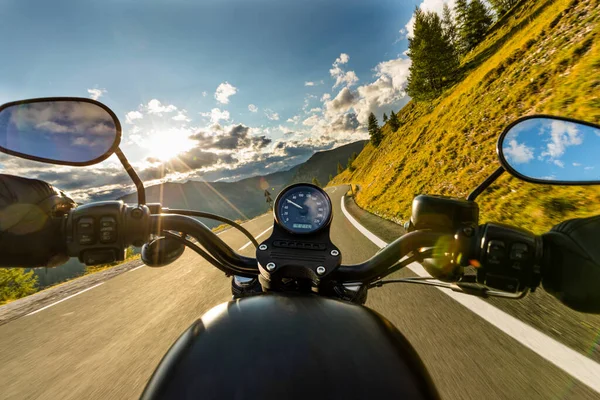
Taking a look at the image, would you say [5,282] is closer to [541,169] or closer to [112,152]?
[112,152]

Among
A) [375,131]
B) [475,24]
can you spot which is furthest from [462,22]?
[375,131]

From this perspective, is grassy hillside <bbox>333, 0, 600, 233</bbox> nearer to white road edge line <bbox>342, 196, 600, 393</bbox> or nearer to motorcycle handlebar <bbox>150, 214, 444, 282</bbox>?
white road edge line <bbox>342, 196, 600, 393</bbox>

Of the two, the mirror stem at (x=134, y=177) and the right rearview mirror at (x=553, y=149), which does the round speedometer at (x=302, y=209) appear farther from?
the right rearview mirror at (x=553, y=149)


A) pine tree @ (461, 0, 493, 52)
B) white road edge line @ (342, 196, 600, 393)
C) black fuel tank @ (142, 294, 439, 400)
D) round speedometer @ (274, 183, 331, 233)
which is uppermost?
pine tree @ (461, 0, 493, 52)

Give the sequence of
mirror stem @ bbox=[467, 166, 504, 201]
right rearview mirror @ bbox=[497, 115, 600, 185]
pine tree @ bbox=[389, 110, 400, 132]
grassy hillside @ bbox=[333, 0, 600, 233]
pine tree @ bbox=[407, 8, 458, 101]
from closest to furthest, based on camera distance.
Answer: mirror stem @ bbox=[467, 166, 504, 201] < right rearview mirror @ bbox=[497, 115, 600, 185] < grassy hillside @ bbox=[333, 0, 600, 233] < pine tree @ bbox=[407, 8, 458, 101] < pine tree @ bbox=[389, 110, 400, 132]

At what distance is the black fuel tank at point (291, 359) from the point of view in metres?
0.59

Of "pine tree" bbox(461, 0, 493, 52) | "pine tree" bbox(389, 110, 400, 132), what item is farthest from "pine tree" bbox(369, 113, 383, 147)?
"pine tree" bbox(461, 0, 493, 52)

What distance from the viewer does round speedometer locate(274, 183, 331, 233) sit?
4.43 feet

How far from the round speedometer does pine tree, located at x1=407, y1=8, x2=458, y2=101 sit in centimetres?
3992

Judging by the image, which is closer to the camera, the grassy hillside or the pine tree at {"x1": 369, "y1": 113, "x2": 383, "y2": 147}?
the grassy hillside

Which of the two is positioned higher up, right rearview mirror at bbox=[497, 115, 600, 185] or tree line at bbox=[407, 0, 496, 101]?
tree line at bbox=[407, 0, 496, 101]

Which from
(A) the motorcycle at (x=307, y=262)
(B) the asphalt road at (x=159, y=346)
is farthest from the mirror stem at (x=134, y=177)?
(B) the asphalt road at (x=159, y=346)

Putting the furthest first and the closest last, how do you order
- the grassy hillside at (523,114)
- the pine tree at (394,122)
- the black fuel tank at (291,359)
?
the pine tree at (394,122) → the grassy hillside at (523,114) → the black fuel tank at (291,359)

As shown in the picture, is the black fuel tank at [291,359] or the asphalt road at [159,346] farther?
the asphalt road at [159,346]
